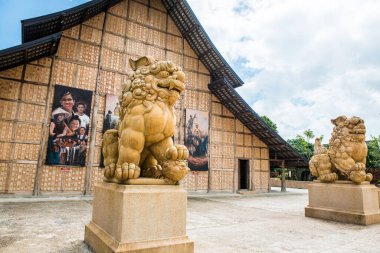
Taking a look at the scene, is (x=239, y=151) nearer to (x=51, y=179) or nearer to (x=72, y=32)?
(x=51, y=179)

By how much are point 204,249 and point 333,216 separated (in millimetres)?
2959

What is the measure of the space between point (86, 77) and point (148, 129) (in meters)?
6.92

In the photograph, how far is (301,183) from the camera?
52.1ft

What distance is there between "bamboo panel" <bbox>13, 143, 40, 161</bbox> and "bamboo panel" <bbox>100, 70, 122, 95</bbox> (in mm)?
2726

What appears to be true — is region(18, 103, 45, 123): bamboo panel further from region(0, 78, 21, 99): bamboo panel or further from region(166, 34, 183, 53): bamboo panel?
region(166, 34, 183, 53): bamboo panel

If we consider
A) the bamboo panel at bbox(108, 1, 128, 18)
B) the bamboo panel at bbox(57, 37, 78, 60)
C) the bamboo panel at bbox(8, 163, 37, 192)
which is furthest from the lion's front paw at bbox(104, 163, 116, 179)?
the bamboo panel at bbox(108, 1, 128, 18)

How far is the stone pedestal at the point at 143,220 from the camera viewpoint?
192 centimetres

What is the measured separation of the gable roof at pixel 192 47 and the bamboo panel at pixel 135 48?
4.82 ft

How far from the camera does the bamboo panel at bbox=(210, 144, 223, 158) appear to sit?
10266 millimetres

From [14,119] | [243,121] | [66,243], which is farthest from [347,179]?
[14,119]

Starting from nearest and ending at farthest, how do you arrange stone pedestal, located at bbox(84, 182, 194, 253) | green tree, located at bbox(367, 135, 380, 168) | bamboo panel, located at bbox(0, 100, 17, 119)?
1. stone pedestal, located at bbox(84, 182, 194, 253)
2. bamboo panel, located at bbox(0, 100, 17, 119)
3. green tree, located at bbox(367, 135, 380, 168)

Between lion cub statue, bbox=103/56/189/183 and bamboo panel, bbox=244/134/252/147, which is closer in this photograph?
lion cub statue, bbox=103/56/189/183

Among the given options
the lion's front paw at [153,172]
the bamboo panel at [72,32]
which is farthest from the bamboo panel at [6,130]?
the lion's front paw at [153,172]

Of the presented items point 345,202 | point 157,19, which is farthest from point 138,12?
point 345,202
